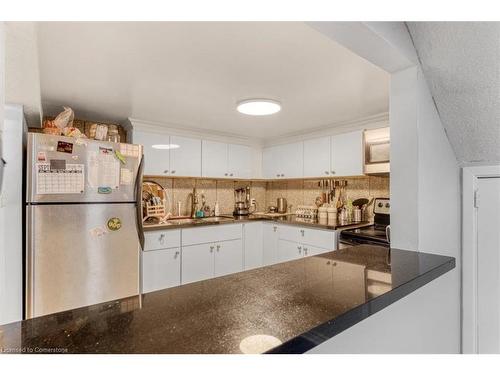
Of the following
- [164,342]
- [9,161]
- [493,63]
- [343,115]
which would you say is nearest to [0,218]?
[9,161]

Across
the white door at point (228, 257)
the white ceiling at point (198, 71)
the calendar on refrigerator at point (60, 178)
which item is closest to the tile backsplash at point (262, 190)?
the white door at point (228, 257)

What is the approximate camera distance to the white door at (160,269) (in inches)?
108

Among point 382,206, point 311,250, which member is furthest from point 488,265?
point 311,250

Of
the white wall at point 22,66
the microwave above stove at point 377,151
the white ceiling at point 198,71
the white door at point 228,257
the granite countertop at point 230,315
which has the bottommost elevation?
the white door at point 228,257

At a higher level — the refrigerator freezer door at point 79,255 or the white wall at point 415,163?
the white wall at point 415,163

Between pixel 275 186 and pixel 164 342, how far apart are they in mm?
4114

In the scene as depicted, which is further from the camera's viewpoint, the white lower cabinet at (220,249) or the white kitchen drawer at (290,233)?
the white kitchen drawer at (290,233)

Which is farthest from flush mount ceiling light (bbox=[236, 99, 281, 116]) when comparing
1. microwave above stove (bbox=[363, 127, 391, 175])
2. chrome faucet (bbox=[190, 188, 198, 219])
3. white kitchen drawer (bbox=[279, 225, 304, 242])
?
chrome faucet (bbox=[190, 188, 198, 219])

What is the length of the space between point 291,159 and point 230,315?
3.30 m

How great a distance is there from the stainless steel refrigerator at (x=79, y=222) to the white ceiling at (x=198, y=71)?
50 cm

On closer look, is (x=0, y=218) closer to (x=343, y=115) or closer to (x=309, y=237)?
(x=309, y=237)

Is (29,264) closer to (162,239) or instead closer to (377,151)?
(162,239)

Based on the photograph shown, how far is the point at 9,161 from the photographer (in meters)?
1.74

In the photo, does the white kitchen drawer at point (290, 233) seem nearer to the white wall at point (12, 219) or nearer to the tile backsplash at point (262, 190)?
the tile backsplash at point (262, 190)
